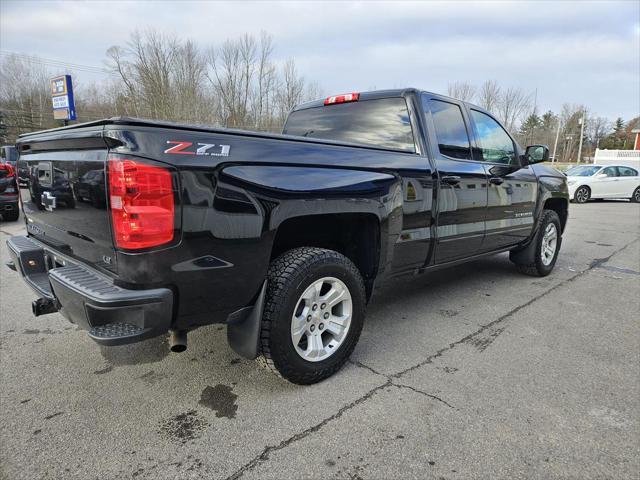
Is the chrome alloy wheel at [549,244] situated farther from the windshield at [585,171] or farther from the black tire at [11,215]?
the windshield at [585,171]

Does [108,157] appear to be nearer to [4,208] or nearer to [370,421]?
[370,421]

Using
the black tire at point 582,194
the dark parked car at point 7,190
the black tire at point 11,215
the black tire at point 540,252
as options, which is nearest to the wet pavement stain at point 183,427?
the black tire at point 540,252

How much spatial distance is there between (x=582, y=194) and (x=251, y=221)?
18.6 meters

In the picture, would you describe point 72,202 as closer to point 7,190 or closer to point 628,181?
point 7,190

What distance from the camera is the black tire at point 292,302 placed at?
2.41 meters

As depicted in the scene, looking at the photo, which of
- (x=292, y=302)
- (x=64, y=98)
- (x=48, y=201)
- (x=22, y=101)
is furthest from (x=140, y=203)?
(x=22, y=101)

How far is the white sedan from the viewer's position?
17078 millimetres

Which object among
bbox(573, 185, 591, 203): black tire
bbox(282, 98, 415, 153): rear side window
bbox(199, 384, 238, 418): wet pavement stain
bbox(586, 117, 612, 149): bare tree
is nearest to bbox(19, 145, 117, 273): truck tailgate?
bbox(199, 384, 238, 418): wet pavement stain

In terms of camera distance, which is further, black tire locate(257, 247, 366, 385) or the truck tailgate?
black tire locate(257, 247, 366, 385)

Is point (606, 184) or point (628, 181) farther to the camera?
point (628, 181)

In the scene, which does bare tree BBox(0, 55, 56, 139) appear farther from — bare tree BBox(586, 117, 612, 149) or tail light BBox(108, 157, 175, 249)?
bare tree BBox(586, 117, 612, 149)

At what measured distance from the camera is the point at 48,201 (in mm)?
2621

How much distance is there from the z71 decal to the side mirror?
12.2ft

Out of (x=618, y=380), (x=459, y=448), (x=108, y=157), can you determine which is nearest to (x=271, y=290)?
(x=108, y=157)
